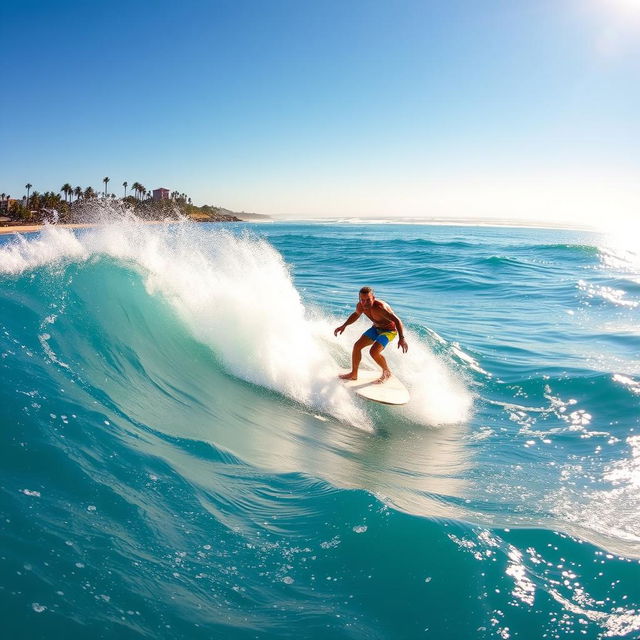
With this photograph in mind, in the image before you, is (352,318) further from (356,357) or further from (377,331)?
(356,357)

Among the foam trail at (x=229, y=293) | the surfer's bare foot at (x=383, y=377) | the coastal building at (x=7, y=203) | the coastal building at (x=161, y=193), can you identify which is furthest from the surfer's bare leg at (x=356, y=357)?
the coastal building at (x=161, y=193)

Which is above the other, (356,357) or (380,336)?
(380,336)

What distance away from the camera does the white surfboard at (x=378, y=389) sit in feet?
24.0

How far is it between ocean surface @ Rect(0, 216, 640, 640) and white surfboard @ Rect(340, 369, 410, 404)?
0.92ft

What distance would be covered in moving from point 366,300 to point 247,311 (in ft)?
8.08

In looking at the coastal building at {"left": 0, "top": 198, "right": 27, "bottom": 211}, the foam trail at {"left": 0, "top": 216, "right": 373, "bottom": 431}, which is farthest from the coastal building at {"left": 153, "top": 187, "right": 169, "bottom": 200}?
the foam trail at {"left": 0, "top": 216, "right": 373, "bottom": 431}

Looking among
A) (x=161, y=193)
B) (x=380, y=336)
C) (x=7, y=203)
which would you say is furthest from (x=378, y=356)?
(x=161, y=193)

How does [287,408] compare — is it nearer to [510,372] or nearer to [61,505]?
[61,505]

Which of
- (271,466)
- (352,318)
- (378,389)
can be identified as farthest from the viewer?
(352,318)

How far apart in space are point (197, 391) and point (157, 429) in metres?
1.89

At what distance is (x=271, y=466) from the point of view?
5098mm

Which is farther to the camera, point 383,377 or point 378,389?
point 383,377

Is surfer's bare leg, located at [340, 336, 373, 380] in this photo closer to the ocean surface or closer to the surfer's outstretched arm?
the ocean surface

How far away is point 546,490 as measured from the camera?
5480mm
